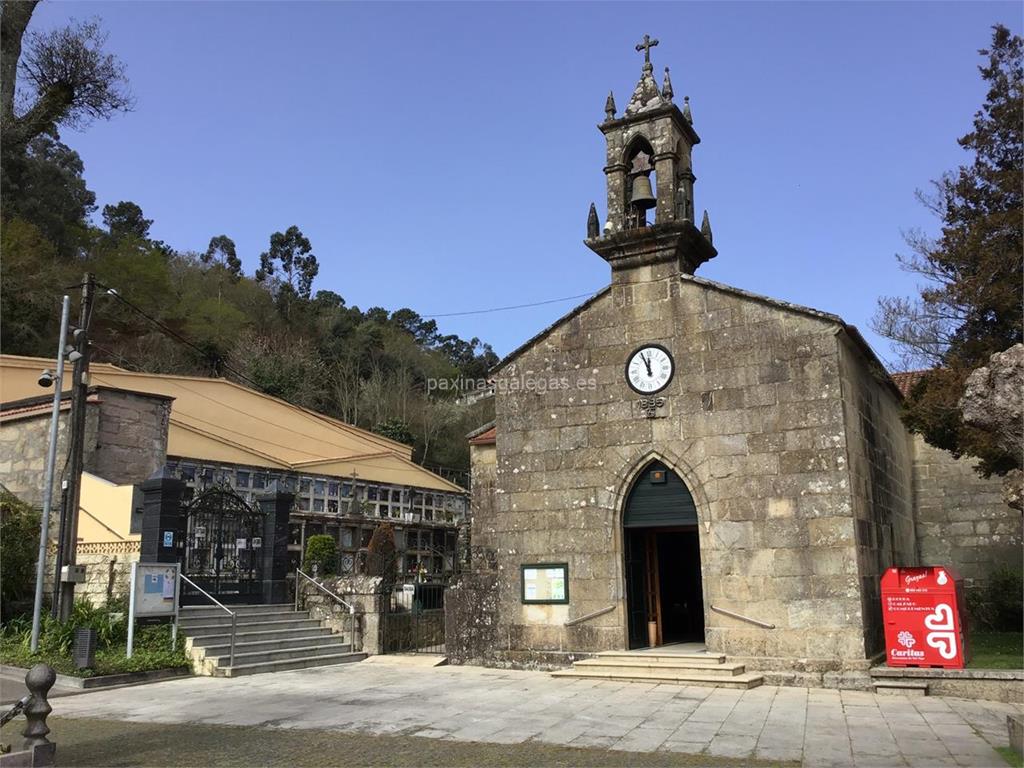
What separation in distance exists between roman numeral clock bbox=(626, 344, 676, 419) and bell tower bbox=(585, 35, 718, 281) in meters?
1.52

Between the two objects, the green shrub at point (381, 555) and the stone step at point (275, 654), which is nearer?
the stone step at point (275, 654)

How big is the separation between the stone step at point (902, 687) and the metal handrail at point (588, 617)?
4112mm

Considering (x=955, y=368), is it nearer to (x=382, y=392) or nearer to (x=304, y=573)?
(x=304, y=573)

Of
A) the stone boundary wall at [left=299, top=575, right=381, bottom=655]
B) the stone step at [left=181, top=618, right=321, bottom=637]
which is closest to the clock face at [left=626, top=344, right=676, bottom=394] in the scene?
the stone boundary wall at [left=299, top=575, right=381, bottom=655]

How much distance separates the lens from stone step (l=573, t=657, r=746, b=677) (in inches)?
453

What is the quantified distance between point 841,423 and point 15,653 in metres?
13.5

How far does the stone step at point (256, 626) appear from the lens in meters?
14.1

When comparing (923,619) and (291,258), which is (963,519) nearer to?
(923,619)

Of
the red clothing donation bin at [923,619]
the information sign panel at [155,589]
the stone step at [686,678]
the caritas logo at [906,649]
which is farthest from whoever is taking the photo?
the information sign panel at [155,589]

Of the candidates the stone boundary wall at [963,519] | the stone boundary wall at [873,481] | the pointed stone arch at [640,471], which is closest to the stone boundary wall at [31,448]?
the pointed stone arch at [640,471]

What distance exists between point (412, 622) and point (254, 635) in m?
3.43

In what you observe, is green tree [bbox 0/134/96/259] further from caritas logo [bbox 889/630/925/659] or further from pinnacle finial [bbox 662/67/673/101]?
caritas logo [bbox 889/630/925/659]

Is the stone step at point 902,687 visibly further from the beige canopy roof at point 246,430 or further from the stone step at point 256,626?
the beige canopy roof at point 246,430

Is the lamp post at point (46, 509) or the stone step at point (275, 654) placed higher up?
the lamp post at point (46, 509)
